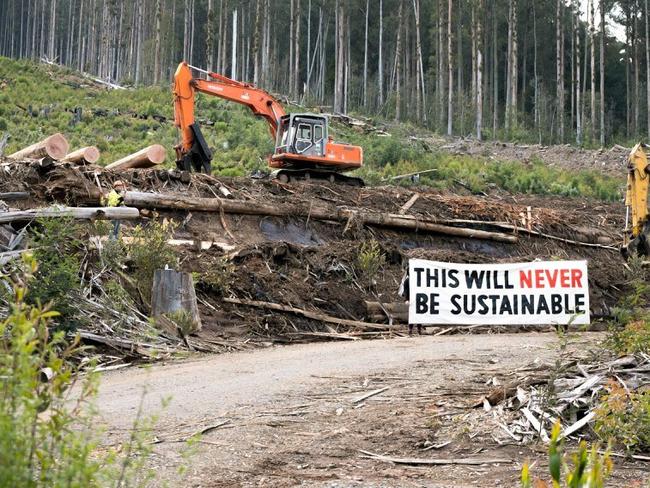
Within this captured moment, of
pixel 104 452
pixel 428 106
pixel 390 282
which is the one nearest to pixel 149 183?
pixel 390 282

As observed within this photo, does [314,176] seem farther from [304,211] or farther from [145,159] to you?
[304,211]

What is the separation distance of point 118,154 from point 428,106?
32358 millimetres

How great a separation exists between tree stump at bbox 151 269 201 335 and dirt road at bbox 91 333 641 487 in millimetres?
988

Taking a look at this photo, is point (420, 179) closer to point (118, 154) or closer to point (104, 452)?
point (118, 154)

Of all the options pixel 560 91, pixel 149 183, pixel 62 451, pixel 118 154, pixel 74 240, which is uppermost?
pixel 560 91

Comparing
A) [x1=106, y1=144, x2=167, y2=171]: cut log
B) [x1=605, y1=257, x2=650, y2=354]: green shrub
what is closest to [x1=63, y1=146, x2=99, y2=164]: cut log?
[x1=106, y1=144, x2=167, y2=171]: cut log

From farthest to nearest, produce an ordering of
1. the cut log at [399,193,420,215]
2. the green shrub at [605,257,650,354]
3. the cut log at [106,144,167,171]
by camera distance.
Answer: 1. the cut log at [399,193,420,215]
2. the cut log at [106,144,167,171]
3. the green shrub at [605,257,650,354]

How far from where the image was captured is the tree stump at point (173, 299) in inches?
481

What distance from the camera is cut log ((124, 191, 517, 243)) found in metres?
16.7

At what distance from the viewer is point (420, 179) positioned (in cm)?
3000

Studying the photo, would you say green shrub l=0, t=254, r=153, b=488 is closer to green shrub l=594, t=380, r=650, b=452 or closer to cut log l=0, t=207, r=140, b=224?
green shrub l=594, t=380, r=650, b=452

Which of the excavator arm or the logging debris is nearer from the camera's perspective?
the logging debris

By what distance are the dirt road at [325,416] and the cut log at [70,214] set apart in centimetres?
290

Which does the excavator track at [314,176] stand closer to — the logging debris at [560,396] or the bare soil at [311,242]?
the bare soil at [311,242]
